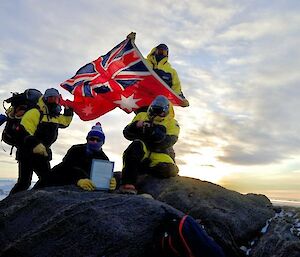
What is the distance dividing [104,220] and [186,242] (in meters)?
1.50

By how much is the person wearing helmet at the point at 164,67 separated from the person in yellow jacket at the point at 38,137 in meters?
3.22

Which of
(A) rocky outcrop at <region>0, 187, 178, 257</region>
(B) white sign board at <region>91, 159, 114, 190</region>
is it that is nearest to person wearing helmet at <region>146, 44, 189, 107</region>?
(B) white sign board at <region>91, 159, 114, 190</region>

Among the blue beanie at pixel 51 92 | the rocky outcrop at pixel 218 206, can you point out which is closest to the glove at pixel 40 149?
the blue beanie at pixel 51 92

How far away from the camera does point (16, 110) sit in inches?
385

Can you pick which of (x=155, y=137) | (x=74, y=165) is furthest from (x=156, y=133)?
(x=74, y=165)

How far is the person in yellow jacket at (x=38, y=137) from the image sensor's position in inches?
355

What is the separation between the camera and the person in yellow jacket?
902 centimetres

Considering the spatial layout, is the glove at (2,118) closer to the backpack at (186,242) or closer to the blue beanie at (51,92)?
the blue beanie at (51,92)

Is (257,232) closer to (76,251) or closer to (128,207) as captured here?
(128,207)

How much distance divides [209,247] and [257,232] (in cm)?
257

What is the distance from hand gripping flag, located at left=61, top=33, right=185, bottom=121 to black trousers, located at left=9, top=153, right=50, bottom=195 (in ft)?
8.06

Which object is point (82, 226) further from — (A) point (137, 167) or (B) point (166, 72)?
(B) point (166, 72)

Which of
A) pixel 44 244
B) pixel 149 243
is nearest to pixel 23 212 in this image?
pixel 44 244

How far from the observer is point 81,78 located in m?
12.2
